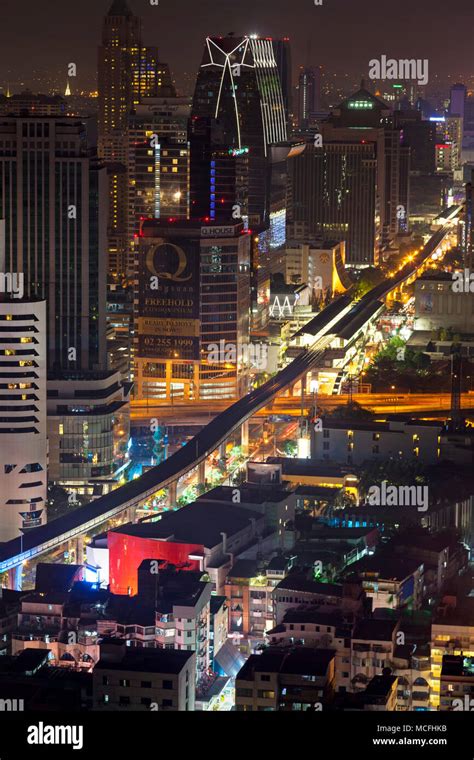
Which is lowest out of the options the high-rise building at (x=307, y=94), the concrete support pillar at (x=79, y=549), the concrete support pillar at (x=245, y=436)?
the concrete support pillar at (x=79, y=549)

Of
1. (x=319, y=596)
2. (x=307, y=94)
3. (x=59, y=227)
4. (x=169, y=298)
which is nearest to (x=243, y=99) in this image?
(x=307, y=94)

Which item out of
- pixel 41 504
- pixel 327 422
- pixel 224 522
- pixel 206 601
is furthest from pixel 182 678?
pixel 327 422

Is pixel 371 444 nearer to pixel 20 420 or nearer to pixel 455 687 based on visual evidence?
pixel 20 420

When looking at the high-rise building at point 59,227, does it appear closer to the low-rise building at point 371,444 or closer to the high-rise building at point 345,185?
the low-rise building at point 371,444

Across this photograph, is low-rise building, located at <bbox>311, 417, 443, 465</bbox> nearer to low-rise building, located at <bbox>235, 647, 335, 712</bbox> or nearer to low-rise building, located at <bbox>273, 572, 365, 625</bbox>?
low-rise building, located at <bbox>273, 572, 365, 625</bbox>

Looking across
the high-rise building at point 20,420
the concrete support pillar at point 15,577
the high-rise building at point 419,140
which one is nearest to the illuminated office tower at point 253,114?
the high-rise building at point 419,140

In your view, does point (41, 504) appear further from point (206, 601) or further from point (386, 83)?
point (386, 83)

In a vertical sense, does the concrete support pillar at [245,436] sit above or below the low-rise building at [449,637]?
above

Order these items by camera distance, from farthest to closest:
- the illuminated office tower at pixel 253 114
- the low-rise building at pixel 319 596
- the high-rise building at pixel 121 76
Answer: the illuminated office tower at pixel 253 114, the high-rise building at pixel 121 76, the low-rise building at pixel 319 596

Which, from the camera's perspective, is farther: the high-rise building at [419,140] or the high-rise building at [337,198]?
the high-rise building at [419,140]
